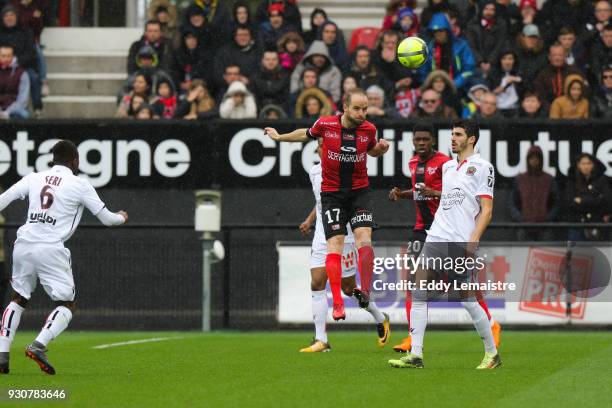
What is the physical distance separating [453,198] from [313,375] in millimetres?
2051

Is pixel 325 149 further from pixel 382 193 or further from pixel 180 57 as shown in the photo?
pixel 180 57

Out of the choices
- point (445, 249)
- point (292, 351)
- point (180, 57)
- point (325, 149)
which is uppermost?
point (180, 57)

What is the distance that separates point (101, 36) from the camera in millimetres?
25781

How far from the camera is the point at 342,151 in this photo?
1445 centimetres

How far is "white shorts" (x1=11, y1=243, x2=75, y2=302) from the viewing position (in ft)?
40.2

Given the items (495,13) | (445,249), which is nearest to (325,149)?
(445,249)

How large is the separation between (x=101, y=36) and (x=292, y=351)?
39.0 feet

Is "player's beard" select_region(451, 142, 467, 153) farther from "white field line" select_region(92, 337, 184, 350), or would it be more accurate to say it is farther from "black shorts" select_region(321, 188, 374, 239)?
"white field line" select_region(92, 337, 184, 350)

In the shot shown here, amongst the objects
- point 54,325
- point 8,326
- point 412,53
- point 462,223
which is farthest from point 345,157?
point 8,326

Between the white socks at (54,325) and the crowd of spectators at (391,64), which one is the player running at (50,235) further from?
the crowd of spectators at (391,64)

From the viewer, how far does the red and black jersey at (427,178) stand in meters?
14.8

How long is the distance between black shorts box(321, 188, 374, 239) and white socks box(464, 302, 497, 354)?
93.0 inches

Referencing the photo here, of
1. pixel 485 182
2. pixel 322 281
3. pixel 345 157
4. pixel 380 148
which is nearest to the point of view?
pixel 485 182

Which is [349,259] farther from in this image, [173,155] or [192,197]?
[173,155]
